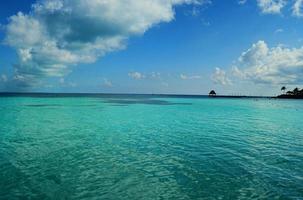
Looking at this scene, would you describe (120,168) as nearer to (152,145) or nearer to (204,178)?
(204,178)

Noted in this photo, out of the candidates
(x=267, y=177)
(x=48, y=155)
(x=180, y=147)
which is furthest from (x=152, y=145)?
(x=267, y=177)

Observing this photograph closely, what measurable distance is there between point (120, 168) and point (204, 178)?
3585mm

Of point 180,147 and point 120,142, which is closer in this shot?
point 180,147

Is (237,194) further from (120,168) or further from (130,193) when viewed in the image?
(120,168)

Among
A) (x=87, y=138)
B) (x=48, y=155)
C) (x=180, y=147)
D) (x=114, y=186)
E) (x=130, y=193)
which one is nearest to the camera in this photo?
(x=130, y=193)

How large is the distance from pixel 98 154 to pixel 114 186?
462 cm

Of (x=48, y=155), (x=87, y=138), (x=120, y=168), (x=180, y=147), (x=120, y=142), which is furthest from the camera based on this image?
(x=87, y=138)

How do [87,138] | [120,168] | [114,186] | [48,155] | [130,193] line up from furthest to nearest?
1. [87,138]
2. [48,155]
3. [120,168]
4. [114,186]
5. [130,193]

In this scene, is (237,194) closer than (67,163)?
Yes

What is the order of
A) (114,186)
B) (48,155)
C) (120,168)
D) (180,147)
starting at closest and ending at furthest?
(114,186)
(120,168)
(48,155)
(180,147)

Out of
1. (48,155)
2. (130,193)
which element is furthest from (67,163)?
(130,193)

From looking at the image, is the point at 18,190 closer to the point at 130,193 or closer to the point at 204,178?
the point at 130,193

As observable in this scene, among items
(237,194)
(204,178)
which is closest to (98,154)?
(204,178)

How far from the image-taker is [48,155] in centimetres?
1245
